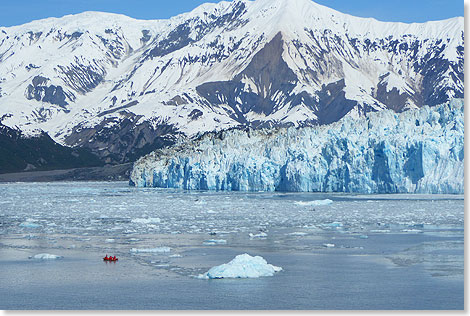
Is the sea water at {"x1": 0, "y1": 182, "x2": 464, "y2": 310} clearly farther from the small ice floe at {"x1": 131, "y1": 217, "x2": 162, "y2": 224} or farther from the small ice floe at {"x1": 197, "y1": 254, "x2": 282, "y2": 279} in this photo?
the small ice floe at {"x1": 197, "y1": 254, "x2": 282, "y2": 279}

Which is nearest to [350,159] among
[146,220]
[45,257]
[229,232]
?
[146,220]

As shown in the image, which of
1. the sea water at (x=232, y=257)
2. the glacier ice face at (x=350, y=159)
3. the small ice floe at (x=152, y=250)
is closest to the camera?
the sea water at (x=232, y=257)

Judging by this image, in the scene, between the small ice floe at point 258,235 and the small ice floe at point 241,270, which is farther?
the small ice floe at point 258,235

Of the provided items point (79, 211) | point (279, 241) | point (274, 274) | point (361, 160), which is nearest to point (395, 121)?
point (361, 160)

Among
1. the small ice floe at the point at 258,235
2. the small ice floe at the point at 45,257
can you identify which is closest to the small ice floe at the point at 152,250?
the small ice floe at the point at 45,257

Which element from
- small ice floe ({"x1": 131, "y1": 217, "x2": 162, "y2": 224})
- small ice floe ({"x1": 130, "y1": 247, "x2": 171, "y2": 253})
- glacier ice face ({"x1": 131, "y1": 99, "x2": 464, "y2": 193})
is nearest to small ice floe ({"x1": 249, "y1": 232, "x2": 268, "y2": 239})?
small ice floe ({"x1": 130, "y1": 247, "x2": 171, "y2": 253})

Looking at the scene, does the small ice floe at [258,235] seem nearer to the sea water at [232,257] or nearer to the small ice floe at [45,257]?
the sea water at [232,257]

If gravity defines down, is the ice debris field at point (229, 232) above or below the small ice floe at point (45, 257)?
above
